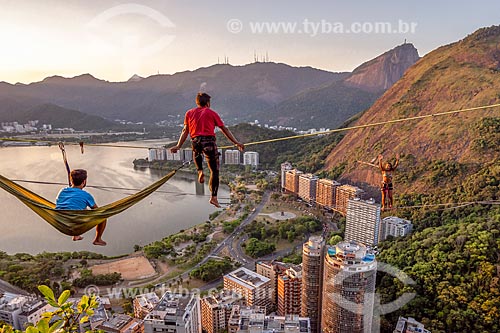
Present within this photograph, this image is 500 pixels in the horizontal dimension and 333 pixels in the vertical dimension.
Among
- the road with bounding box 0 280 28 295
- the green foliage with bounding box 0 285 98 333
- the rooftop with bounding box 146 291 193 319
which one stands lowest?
the road with bounding box 0 280 28 295

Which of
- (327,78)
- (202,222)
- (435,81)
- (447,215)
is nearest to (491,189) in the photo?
(447,215)

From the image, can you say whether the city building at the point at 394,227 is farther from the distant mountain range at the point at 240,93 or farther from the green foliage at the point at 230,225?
the distant mountain range at the point at 240,93

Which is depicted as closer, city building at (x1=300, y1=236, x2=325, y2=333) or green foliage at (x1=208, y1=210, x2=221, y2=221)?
city building at (x1=300, y1=236, x2=325, y2=333)

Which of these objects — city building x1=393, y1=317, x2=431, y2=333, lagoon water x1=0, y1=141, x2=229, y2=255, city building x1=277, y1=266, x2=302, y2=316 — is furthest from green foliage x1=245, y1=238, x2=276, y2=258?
city building x1=393, y1=317, x2=431, y2=333

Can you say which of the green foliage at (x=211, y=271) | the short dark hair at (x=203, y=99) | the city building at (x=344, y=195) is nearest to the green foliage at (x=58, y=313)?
the short dark hair at (x=203, y=99)

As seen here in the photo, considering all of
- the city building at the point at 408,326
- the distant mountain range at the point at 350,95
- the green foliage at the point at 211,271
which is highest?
the distant mountain range at the point at 350,95

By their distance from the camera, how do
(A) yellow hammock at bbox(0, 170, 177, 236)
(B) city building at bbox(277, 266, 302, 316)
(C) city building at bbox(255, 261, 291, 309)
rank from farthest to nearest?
(C) city building at bbox(255, 261, 291, 309) → (B) city building at bbox(277, 266, 302, 316) → (A) yellow hammock at bbox(0, 170, 177, 236)

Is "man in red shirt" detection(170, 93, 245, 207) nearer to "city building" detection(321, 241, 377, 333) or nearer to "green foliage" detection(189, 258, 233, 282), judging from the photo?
"city building" detection(321, 241, 377, 333)
